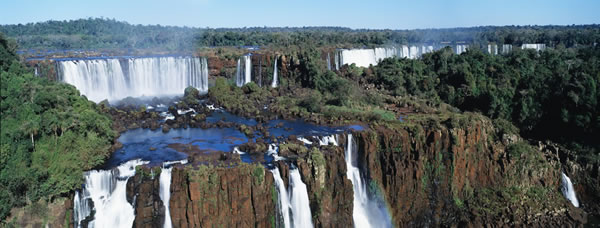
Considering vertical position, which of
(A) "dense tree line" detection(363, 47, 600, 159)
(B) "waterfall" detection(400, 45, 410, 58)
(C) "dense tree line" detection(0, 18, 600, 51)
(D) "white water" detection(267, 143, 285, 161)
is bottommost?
(D) "white water" detection(267, 143, 285, 161)

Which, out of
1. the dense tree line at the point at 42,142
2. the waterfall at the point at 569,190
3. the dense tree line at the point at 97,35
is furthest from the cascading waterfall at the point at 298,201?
the dense tree line at the point at 97,35

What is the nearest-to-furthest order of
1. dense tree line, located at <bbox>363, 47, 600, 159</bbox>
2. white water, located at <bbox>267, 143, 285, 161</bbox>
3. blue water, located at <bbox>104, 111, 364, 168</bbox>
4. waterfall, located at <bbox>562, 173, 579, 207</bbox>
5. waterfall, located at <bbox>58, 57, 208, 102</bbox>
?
white water, located at <bbox>267, 143, 285, 161</bbox> < blue water, located at <bbox>104, 111, 364, 168</bbox> < waterfall, located at <bbox>562, 173, 579, 207</bbox> < dense tree line, located at <bbox>363, 47, 600, 159</bbox> < waterfall, located at <bbox>58, 57, 208, 102</bbox>

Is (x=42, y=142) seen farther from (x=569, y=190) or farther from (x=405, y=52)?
(x=405, y=52)

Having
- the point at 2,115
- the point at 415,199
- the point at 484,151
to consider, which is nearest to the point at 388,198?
the point at 415,199

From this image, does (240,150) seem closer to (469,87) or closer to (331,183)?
(331,183)

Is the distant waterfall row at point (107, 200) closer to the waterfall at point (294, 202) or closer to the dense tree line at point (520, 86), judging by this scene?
the waterfall at point (294, 202)

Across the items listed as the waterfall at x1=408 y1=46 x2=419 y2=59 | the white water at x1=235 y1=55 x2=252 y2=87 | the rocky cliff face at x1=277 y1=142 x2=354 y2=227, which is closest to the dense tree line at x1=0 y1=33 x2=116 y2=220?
the rocky cliff face at x1=277 y1=142 x2=354 y2=227

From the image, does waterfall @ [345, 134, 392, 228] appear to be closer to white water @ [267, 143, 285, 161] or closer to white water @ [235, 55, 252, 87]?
white water @ [267, 143, 285, 161]

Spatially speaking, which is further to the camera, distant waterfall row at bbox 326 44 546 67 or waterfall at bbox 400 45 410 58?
waterfall at bbox 400 45 410 58
